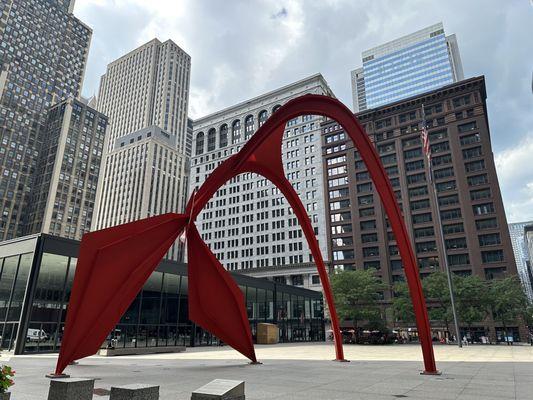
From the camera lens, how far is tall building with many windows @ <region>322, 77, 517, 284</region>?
72.9m

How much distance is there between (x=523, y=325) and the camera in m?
64.9

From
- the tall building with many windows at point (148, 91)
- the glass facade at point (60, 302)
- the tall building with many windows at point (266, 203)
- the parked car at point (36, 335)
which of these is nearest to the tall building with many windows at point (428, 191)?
the tall building with many windows at point (266, 203)

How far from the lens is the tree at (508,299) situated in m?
52.0

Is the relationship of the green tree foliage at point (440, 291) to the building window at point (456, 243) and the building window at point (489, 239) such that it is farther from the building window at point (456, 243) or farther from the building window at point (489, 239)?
the building window at point (489, 239)

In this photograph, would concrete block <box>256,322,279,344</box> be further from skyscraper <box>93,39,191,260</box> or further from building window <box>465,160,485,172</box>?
skyscraper <box>93,39,191,260</box>

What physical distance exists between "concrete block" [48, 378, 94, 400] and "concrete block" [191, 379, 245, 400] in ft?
9.53

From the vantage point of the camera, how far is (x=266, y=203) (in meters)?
97.4

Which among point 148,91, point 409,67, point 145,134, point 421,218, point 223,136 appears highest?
point 409,67

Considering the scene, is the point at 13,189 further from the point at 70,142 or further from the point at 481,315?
the point at 481,315

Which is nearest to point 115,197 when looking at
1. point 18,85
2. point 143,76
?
point 18,85

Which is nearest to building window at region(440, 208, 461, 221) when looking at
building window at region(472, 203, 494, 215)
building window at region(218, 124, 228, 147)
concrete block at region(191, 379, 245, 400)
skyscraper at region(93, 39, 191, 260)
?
building window at region(472, 203, 494, 215)

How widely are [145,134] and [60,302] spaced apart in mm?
128362

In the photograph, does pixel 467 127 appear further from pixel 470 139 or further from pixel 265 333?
pixel 265 333

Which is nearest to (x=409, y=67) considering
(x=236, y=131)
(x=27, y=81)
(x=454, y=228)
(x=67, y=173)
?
(x=236, y=131)
